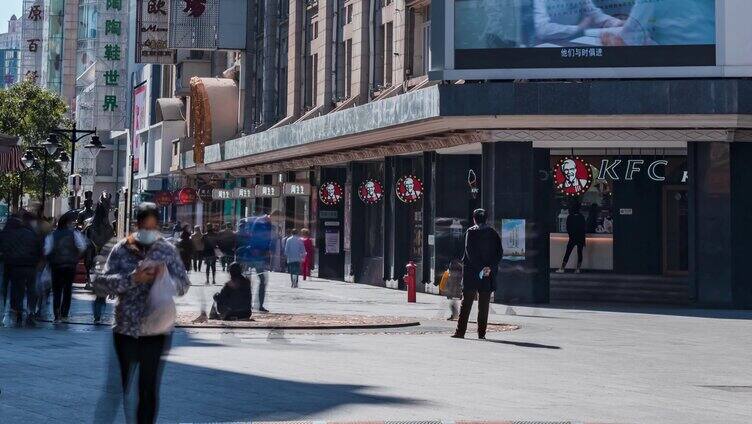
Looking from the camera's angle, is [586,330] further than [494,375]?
Yes

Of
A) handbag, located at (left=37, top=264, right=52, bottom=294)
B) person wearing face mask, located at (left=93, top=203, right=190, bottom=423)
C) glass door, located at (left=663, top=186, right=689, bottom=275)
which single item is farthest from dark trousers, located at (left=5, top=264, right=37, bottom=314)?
glass door, located at (left=663, top=186, right=689, bottom=275)

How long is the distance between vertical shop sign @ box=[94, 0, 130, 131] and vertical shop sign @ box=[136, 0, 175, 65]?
115 ft

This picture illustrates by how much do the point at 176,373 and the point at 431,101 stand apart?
1755 centimetres

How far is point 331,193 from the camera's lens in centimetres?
4472

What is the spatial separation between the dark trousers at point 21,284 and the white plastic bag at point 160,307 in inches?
544

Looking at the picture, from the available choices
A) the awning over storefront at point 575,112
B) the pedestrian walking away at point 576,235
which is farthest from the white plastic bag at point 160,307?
the pedestrian walking away at point 576,235

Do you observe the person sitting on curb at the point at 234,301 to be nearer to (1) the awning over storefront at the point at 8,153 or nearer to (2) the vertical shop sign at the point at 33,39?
(1) the awning over storefront at the point at 8,153

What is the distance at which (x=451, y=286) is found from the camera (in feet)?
82.7

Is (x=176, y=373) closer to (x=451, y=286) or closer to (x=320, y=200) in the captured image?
(x=451, y=286)

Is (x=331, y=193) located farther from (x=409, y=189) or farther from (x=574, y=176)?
(x=574, y=176)

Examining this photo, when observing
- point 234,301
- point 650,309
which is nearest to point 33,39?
point 650,309

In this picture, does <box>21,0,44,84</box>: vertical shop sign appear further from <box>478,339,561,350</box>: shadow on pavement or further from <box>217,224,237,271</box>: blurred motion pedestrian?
<box>478,339,561,350</box>: shadow on pavement

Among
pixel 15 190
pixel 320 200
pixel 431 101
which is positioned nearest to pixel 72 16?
pixel 15 190

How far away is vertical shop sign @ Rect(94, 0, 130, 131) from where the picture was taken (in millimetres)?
106188
